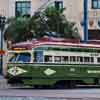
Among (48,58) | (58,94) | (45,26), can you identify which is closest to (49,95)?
(58,94)

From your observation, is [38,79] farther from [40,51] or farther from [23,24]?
[23,24]

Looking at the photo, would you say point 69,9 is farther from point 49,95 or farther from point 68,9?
point 49,95

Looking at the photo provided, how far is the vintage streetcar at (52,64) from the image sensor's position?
3356 cm

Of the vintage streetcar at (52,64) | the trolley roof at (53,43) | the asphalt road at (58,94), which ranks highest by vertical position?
the trolley roof at (53,43)

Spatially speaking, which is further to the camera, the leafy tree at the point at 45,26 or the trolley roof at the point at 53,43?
the leafy tree at the point at 45,26

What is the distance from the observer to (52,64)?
3362 centimetres

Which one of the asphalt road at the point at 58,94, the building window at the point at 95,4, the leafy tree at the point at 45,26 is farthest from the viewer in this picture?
the building window at the point at 95,4

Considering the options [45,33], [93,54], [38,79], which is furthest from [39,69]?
[45,33]

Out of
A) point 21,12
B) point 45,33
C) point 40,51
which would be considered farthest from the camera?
point 21,12

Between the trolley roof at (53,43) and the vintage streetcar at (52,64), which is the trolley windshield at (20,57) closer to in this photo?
the vintage streetcar at (52,64)

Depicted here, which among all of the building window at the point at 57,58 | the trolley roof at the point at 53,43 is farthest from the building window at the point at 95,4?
the building window at the point at 57,58

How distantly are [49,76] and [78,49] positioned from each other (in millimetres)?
2253

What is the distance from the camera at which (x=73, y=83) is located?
34.2m

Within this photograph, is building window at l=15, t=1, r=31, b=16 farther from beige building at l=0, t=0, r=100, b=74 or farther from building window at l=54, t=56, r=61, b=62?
building window at l=54, t=56, r=61, b=62
